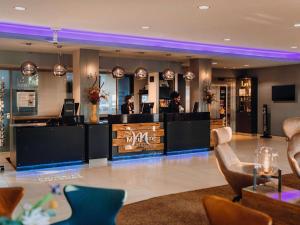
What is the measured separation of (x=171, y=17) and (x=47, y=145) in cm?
388

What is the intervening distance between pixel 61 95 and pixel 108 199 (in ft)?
28.4

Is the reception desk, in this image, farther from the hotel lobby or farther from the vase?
the vase

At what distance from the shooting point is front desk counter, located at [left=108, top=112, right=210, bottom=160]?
877 centimetres

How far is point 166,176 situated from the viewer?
22.3 feet

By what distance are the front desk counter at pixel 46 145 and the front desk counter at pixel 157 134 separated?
957 millimetres

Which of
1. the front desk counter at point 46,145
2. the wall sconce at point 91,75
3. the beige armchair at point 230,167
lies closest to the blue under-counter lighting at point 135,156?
the front desk counter at point 46,145

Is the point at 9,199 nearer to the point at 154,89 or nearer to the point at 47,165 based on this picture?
the point at 47,165

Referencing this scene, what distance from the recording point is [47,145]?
25.0 ft

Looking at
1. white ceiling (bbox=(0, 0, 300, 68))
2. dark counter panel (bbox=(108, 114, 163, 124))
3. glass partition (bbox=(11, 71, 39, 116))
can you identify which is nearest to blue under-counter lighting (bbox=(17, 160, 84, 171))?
dark counter panel (bbox=(108, 114, 163, 124))

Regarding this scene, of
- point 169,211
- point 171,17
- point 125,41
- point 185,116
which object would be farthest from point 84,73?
point 169,211

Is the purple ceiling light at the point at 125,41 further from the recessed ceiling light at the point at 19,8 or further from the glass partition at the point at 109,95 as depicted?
the glass partition at the point at 109,95

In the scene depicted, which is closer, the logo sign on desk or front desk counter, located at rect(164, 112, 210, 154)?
the logo sign on desk

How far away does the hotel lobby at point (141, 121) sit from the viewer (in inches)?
151

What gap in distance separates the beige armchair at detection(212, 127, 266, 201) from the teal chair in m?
2.58
